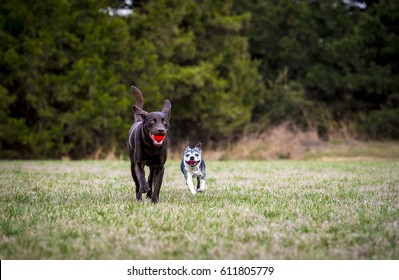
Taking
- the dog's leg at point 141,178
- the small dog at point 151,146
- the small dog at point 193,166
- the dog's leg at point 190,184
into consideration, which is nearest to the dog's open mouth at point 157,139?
the small dog at point 151,146

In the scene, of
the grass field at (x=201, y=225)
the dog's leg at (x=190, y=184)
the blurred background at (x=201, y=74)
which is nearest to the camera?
the grass field at (x=201, y=225)

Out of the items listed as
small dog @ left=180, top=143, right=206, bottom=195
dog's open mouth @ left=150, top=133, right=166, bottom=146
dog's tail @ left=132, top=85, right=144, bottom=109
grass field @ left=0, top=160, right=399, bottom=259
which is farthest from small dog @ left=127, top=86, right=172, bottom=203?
small dog @ left=180, top=143, right=206, bottom=195

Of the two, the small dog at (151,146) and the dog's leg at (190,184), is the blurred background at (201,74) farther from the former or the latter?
the small dog at (151,146)

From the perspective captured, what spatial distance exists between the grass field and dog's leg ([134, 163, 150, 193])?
0.21 metres

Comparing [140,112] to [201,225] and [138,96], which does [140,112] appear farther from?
[201,225]

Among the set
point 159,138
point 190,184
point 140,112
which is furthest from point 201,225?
point 190,184

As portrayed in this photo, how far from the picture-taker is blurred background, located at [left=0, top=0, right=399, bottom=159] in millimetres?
22625

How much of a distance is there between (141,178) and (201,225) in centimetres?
182

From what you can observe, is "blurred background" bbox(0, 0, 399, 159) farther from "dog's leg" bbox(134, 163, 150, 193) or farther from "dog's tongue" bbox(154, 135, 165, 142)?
"dog's tongue" bbox(154, 135, 165, 142)

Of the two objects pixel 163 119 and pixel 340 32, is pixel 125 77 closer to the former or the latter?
pixel 340 32

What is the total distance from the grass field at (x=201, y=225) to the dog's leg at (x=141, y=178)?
209 mm

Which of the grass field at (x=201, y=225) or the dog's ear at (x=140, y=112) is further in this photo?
the dog's ear at (x=140, y=112)

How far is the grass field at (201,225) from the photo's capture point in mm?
3977

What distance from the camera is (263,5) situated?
3534 centimetres
